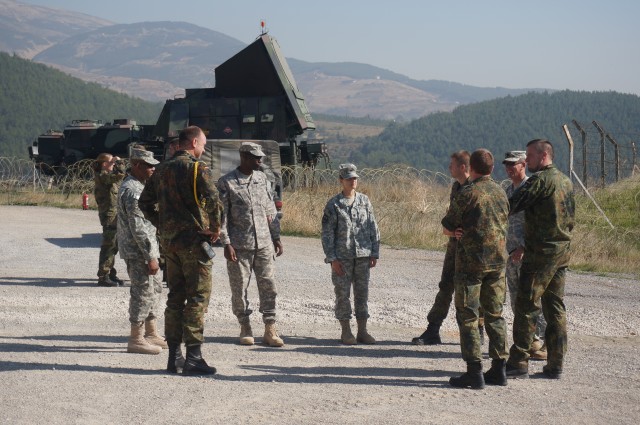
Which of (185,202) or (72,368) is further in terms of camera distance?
(72,368)

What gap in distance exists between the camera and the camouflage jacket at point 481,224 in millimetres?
6863

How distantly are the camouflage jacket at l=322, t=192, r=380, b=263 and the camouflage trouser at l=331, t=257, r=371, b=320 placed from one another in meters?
0.10

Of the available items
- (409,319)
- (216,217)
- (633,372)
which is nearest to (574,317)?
(409,319)

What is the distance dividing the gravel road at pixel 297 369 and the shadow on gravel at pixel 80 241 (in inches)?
138

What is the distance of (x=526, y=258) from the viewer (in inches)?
284

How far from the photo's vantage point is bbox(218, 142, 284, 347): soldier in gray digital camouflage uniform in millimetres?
8164

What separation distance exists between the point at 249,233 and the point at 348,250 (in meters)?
0.94

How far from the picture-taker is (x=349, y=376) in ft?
23.7

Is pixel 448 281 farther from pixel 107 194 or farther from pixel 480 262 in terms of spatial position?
pixel 107 194

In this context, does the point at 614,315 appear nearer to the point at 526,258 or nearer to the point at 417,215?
the point at 526,258

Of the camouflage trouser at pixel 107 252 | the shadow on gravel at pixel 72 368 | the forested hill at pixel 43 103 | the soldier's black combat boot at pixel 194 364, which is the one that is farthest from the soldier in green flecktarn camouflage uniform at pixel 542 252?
the forested hill at pixel 43 103

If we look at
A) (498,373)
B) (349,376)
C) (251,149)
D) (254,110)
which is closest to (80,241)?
(251,149)

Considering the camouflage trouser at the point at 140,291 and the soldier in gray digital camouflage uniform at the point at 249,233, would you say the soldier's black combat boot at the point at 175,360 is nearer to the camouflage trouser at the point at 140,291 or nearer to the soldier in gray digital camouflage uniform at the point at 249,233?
the camouflage trouser at the point at 140,291

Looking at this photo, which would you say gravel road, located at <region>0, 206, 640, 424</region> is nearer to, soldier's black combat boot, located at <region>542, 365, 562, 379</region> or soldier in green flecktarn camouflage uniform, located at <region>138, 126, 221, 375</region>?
soldier's black combat boot, located at <region>542, 365, 562, 379</region>
